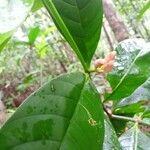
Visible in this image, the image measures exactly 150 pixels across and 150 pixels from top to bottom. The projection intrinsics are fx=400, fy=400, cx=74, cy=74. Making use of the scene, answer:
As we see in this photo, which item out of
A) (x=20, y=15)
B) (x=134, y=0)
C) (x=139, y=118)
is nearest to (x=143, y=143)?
(x=139, y=118)

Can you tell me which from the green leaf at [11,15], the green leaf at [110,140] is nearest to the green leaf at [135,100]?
the green leaf at [110,140]

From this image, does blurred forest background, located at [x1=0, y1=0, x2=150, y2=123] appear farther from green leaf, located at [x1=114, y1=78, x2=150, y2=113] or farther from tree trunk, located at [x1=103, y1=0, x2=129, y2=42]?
green leaf, located at [x1=114, y1=78, x2=150, y2=113]

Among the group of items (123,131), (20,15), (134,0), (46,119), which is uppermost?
(20,15)

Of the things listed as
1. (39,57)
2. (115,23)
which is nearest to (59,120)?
(115,23)

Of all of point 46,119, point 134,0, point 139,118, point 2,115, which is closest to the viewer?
point 46,119

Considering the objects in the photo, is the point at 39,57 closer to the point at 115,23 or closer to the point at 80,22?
the point at 115,23

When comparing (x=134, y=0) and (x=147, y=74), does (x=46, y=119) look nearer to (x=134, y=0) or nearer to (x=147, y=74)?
(x=147, y=74)
